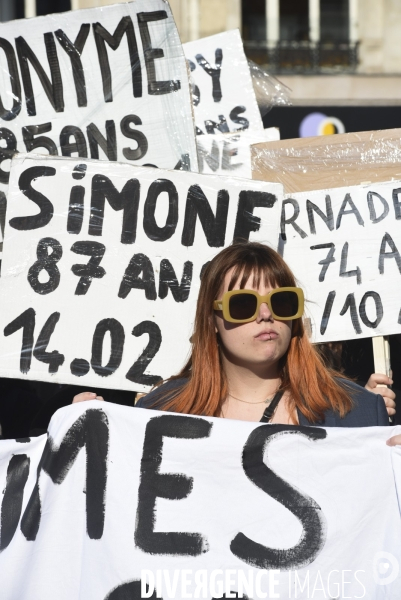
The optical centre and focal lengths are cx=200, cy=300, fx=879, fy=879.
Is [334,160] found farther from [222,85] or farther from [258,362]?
[258,362]

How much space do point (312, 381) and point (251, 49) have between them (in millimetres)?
8983

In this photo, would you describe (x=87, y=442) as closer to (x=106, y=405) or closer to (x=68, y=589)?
(x=106, y=405)

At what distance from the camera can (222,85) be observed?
4520 mm

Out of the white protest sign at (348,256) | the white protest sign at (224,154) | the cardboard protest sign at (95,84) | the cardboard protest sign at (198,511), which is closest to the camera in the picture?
the cardboard protest sign at (198,511)

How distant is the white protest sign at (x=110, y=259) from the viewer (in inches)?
117

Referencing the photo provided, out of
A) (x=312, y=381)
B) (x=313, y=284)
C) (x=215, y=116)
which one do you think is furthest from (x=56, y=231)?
(x=215, y=116)

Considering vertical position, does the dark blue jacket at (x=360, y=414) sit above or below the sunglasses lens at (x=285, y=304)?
below

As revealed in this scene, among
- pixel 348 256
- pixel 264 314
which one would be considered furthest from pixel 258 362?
pixel 348 256

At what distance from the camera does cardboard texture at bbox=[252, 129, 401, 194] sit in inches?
137

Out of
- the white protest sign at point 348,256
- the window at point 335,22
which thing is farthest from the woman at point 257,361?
the window at point 335,22

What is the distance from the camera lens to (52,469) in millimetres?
2287

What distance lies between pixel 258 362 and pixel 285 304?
162 mm

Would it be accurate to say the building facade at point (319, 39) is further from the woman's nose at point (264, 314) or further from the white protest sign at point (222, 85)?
the woman's nose at point (264, 314)

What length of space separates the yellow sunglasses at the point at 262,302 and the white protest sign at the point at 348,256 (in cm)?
99
